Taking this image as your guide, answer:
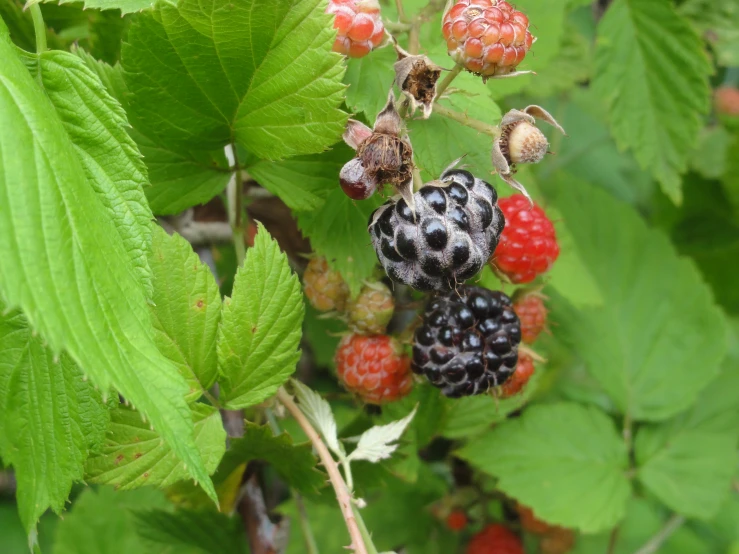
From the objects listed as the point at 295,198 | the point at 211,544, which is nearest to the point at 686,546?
the point at 211,544

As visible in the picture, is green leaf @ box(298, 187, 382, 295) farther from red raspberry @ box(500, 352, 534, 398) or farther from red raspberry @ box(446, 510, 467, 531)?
red raspberry @ box(446, 510, 467, 531)

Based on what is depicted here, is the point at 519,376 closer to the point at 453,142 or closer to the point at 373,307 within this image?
the point at 373,307

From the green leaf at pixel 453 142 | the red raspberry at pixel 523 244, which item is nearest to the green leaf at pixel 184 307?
the green leaf at pixel 453 142

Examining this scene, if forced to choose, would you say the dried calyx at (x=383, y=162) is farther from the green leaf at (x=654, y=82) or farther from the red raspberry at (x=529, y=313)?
the green leaf at (x=654, y=82)

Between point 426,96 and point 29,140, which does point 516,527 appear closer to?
point 426,96

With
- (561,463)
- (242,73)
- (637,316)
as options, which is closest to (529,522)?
(561,463)

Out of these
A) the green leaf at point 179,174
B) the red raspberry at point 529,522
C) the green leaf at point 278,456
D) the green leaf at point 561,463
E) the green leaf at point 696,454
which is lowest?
the red raspberry at point 529,522
